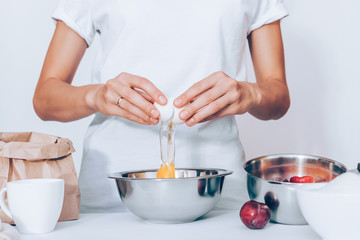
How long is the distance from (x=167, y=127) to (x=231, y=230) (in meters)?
0.26

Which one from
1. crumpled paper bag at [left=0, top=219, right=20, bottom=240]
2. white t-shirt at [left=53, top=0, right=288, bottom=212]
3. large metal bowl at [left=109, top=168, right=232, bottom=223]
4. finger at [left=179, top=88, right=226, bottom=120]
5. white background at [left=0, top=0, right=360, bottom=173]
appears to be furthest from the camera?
white background at [left=0, top=0, right=360, bottom=173]

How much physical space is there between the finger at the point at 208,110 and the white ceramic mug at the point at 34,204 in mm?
288

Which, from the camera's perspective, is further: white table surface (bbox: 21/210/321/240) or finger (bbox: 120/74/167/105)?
finger (bbox: 120/74/167/105)

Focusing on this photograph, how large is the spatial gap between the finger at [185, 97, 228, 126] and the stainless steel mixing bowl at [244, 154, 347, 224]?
128 mm

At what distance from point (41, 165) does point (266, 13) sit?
0.75 m

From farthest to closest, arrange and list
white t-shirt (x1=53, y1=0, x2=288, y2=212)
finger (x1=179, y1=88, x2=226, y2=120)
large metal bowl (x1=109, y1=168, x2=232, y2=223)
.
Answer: white t-shirt (x1=53, y1=0, x2=288, y2=212)
finger (x1=179, y1=88, x2=226, y2=120)
large metal bowl (x1=109, y1=168, x2=232, y2=223)

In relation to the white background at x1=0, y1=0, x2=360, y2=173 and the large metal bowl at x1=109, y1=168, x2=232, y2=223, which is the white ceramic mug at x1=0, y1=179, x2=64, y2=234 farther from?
the white background at x1=0, y1=0, x2=360, y2=173

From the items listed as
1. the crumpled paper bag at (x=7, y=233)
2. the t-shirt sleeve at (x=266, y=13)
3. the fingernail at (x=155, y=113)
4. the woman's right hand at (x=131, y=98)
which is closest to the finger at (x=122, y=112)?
the woman's right hand at (x=131, y=98)

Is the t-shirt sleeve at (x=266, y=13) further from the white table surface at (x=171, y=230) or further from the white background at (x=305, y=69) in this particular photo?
the white background at (x=305, y=69)

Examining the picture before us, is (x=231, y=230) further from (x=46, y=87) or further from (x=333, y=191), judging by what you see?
(x=46, y=87)

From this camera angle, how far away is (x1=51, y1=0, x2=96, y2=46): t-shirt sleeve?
1302 mm

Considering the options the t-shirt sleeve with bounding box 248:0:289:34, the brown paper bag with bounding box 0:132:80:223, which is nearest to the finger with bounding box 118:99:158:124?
the brown paper bag with bounding box 0:132:80:223

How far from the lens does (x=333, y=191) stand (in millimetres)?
729

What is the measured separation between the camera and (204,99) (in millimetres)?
949
